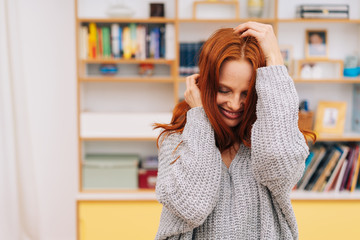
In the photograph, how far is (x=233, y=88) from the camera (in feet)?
3.41

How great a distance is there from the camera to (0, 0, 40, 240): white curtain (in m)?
2.40

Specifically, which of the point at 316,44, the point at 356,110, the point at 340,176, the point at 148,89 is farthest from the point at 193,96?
the point at 356,110

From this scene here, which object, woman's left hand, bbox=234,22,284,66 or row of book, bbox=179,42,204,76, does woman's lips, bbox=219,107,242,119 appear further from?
row of book, bbox=179,42,204,76

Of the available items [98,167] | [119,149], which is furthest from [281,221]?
[119,149]

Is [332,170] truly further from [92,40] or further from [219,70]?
[219,70]

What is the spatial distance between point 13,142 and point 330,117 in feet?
7.18

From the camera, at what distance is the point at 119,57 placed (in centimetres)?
280

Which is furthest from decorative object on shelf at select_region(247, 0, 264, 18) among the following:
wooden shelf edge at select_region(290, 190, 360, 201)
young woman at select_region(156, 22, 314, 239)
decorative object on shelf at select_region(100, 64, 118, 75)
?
young woman at select_region(156, 22, 314, 239)

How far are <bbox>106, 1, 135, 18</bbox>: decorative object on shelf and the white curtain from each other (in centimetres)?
61

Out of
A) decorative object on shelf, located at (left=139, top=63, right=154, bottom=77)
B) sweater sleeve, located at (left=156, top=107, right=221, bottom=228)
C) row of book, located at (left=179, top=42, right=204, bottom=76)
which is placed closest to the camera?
sweater sleeve, located at (left=156, top=107, right=221, bottom=228)

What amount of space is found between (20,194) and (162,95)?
1.23 metres

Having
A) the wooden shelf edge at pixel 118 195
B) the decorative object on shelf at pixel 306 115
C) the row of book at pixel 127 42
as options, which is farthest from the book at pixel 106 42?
the decorative object on shelf at pixel 306 115

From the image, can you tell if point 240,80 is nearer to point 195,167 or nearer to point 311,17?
point 195,167

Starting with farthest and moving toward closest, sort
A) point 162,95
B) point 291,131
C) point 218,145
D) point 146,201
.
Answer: point 162,95
point 146,201
point 218,145
point 291,131
